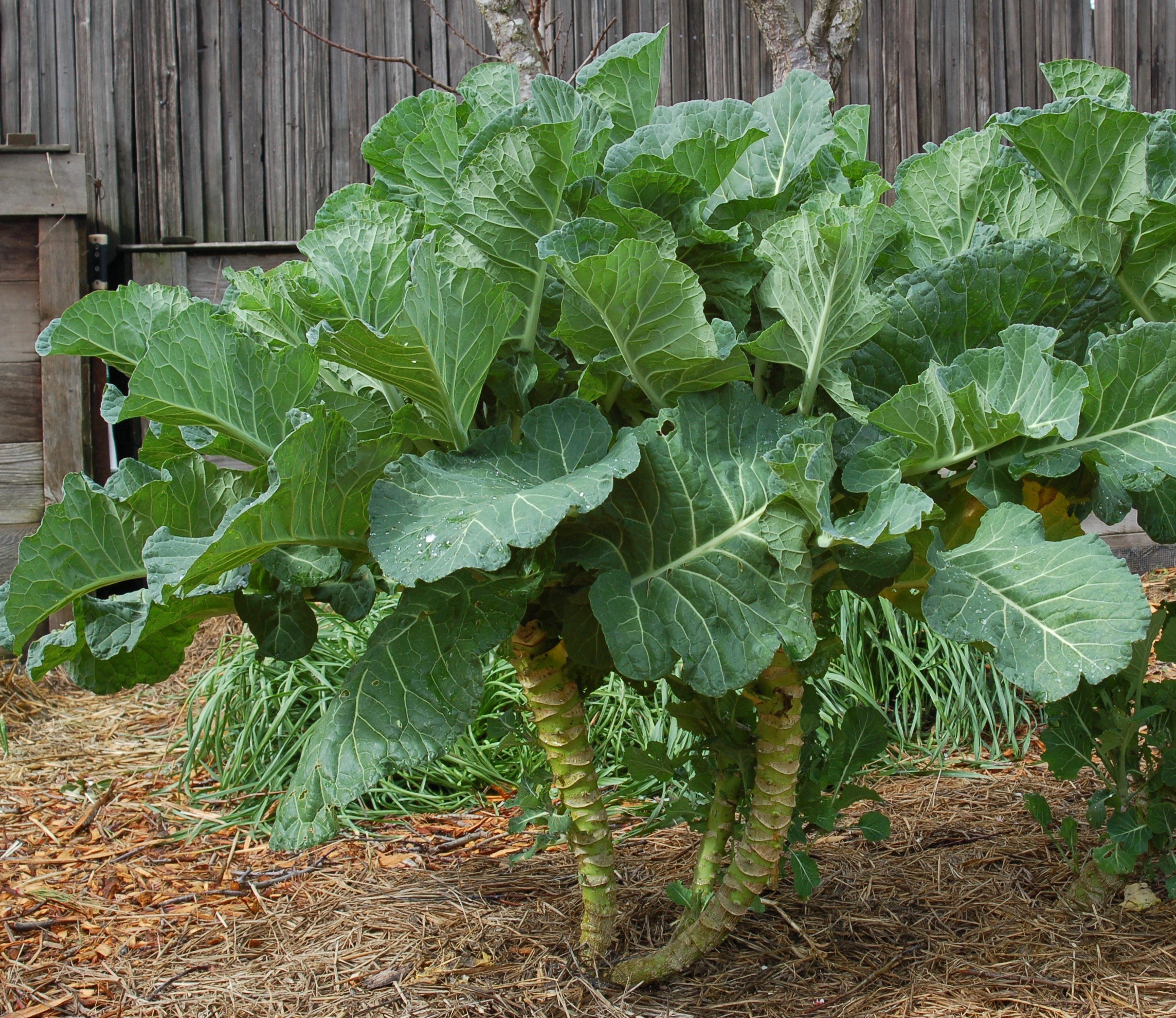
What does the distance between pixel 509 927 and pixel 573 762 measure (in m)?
0.58

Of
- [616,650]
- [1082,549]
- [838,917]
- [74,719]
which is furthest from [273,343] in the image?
[74,719]

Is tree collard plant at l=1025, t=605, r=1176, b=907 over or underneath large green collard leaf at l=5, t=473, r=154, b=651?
underneath

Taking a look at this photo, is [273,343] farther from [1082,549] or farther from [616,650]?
[1082,549]

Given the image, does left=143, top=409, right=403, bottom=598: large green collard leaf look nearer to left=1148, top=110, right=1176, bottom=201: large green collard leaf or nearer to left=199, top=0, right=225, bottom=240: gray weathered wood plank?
left=1148, top=110, right=1176, bottom=201: large green collard leaf

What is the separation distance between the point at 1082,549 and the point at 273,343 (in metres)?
1.10

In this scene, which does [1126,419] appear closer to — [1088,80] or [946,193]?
[946,193]

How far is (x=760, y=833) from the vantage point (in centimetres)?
154

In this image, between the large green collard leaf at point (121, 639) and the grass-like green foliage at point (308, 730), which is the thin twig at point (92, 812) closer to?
the grass-like green foliage at point (308, 730)

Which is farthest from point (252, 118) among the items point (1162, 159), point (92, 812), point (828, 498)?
point (828, 498)

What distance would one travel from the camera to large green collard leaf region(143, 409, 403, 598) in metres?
1.01

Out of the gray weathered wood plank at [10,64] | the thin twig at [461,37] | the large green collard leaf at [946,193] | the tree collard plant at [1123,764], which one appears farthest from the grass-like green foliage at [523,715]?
the gray weathered wood plank at [10,64]

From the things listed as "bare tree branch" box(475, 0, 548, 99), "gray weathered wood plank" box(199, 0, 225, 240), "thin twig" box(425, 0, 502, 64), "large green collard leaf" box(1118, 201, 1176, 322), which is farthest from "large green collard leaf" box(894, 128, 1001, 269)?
"gray weathered wood plank" box(199, 0, 225, 240)

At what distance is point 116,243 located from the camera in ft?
13.9

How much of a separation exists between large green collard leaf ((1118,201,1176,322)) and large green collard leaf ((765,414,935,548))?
1.81ft
